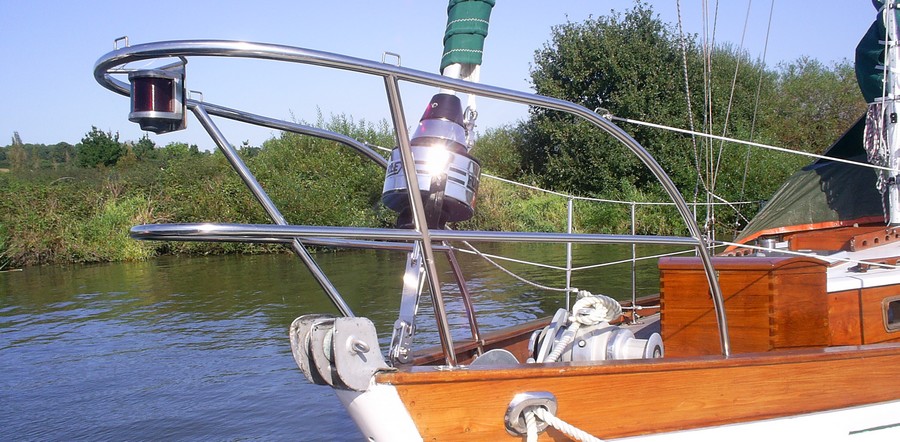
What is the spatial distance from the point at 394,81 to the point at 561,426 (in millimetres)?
1522

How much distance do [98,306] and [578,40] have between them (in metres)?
21.0

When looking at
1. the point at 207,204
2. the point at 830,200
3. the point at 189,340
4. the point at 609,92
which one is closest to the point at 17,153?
the point at 207,204

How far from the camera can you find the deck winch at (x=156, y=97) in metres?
2.64

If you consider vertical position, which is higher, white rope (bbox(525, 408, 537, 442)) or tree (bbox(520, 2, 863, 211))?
tree (bbox(520, 2, 863, 211))

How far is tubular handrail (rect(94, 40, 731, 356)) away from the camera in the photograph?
8.51 ft

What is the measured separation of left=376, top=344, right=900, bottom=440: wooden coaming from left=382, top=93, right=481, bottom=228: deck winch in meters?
0.85

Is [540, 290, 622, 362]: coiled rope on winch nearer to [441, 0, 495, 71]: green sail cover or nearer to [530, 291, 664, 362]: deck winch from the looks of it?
[530, 291, 664, 362]: deck winch

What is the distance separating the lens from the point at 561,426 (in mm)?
3105

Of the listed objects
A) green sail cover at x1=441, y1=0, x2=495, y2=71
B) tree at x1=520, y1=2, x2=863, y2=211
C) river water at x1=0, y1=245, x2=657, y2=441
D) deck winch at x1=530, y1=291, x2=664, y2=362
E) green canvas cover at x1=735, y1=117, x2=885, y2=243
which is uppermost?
tree at x1=520, y1=2, x2=863, y2=211

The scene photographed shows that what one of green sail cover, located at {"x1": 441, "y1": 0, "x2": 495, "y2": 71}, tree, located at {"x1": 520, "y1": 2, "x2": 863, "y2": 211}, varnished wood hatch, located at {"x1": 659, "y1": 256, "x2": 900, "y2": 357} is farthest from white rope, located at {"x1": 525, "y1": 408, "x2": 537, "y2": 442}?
tree, located at {"x1": 520, "y1": 2, "x2": 863, "y2": 211}

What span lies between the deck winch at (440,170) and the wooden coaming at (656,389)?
847 mm

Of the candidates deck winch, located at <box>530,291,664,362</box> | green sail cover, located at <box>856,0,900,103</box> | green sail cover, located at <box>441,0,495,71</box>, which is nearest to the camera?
deck winch, located at <box>530,291,664,362</box>

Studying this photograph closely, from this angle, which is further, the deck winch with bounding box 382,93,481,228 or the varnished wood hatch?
the varnished wood hatch

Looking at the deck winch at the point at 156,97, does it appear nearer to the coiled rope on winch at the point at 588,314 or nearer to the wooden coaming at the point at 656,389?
the wooden coaming at the point at 656,389
